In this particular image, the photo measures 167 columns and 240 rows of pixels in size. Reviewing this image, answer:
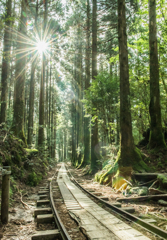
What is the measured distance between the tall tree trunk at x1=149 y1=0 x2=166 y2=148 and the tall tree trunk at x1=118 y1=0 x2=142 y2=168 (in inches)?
60.2

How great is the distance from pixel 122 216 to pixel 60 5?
64.2ft

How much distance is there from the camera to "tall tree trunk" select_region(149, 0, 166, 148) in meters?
9.89

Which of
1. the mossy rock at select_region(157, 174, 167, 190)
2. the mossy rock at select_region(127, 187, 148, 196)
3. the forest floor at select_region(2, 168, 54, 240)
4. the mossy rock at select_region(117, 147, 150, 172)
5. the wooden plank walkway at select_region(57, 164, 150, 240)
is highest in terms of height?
the mossy rock at select_region(117, 147, 150, 172)

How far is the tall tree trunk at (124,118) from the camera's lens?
865 centimetres

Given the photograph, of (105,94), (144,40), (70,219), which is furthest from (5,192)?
(144,40)

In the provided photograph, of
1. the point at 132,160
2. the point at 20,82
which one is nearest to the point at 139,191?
the point at 132,160

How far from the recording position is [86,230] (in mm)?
3859

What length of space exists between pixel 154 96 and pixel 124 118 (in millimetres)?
2530

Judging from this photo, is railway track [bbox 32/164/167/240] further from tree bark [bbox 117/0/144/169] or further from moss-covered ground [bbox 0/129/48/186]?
tree bark [bbox 117/0/144/169]

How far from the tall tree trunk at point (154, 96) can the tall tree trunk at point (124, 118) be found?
153 centimetres

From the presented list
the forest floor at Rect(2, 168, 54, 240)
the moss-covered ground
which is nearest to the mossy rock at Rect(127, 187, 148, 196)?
the forest floor at Rect(2, 168, 54, 240)

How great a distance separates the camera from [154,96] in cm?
1021

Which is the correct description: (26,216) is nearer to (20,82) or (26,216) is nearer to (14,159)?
(14,159)

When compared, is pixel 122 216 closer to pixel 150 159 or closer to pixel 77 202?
pixel 77 202
